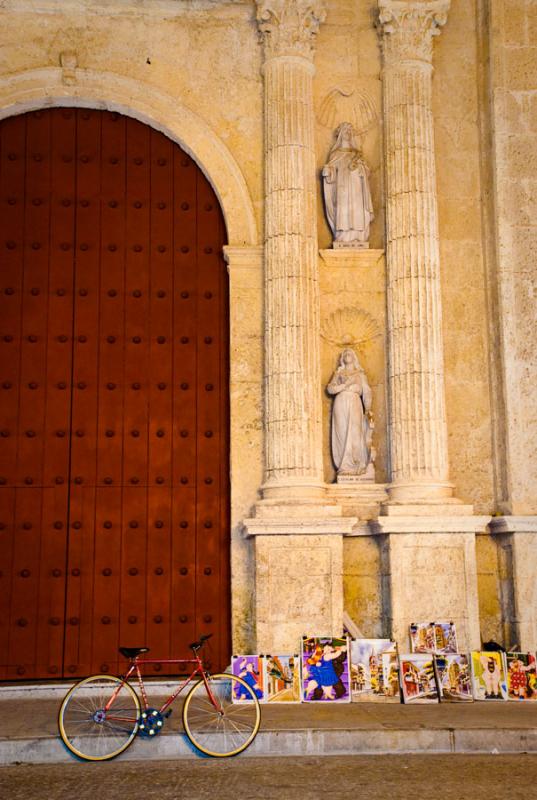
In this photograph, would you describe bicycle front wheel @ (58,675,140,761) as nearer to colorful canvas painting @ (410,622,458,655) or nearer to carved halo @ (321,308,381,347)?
colorful canvas painting @ (410,622,458,655)

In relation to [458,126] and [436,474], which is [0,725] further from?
[458,126]

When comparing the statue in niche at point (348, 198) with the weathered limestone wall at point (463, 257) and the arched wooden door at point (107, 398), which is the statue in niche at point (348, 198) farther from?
the arched wooden door at point (107, 398)

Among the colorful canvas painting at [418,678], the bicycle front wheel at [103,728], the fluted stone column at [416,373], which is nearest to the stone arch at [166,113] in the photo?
the fluted stone column at [416,373]

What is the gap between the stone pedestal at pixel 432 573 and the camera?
388 inches

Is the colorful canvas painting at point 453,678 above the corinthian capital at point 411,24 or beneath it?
beneath

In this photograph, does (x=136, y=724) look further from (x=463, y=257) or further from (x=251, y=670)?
(x=463, y=257)

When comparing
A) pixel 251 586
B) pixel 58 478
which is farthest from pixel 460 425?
pixel 58 478

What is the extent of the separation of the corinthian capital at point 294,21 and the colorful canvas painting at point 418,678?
618 cm

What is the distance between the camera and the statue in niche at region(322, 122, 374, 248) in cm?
1097

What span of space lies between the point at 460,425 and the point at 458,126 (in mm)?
3266

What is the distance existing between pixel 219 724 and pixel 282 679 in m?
1.44

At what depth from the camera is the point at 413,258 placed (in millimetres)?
10672

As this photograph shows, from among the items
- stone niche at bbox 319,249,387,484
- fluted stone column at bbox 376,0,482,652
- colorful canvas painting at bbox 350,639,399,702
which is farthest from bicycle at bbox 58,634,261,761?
stone niche at bbox 319,249,387,484

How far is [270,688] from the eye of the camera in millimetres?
9156
